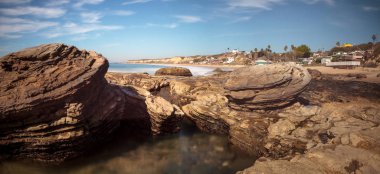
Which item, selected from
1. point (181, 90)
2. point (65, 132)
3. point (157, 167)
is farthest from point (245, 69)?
point (65, 132)

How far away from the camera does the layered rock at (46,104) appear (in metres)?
12.3

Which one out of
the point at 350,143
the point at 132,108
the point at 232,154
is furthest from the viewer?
the point at 132,108

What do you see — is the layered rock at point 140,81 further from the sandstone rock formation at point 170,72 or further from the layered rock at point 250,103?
the sandstone rock formation at point 170,72

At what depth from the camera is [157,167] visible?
44.5ft

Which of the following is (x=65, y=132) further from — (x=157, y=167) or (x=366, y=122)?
(x=366, y=122)

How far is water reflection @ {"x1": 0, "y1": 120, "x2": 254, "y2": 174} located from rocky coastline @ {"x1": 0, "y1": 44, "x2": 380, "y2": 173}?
683mm

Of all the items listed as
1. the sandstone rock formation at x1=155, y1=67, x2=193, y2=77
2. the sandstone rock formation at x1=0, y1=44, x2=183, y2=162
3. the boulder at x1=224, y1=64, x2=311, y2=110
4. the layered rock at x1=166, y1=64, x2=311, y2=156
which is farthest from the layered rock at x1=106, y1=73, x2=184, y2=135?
the sandstone rock formation at x1=155, y1=67, x2=193, y2=77

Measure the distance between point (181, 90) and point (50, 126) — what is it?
41.1ft

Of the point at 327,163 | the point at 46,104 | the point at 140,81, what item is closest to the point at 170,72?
the point at 140,81

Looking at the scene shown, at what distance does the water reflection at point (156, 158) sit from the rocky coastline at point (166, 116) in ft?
2.24

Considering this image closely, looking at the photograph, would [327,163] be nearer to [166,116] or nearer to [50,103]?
[166,116]

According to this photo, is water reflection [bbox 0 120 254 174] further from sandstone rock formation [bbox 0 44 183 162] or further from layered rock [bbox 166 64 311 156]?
layered rock [bbox 166 64 311 156]

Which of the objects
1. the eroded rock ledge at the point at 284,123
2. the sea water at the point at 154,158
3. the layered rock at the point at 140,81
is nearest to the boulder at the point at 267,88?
the eroded rock ledge at the point at 284,123

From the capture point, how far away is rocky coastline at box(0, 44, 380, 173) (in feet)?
34.5
